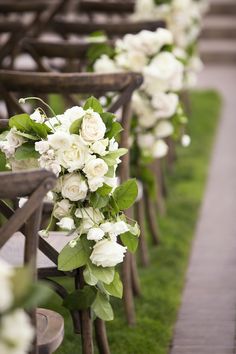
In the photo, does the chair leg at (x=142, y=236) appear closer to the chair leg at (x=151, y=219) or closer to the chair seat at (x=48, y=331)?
the chair leg at (x=151, y=219)

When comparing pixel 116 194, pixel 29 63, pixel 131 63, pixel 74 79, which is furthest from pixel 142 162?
pixel 29 63

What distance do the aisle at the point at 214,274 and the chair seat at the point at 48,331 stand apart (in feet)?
3.56

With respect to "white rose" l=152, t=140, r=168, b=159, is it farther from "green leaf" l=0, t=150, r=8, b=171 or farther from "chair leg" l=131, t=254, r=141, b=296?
"green leaf" l=0, t=150, r=8, b=171

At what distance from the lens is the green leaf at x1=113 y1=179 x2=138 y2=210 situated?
10.3 ft

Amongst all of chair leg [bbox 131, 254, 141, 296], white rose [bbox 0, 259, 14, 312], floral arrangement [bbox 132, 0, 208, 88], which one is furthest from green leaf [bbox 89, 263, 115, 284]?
floral arrangement [bbox 132, 0, 208, 88]

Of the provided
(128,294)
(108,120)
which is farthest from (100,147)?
(128,294)

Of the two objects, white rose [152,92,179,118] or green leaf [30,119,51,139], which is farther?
white rose [152,92,179,118]

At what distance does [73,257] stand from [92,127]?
1.40 ft

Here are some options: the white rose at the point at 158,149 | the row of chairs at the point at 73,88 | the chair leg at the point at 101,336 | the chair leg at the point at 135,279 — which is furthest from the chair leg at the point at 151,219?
the chair leg at the point at 101,336

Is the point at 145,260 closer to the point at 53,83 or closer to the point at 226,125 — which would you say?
the point at 53,83

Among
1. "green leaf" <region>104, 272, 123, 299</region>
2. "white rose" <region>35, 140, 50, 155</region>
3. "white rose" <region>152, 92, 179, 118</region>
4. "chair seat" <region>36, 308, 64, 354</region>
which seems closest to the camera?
"chair seat" <region>36, 308, 64, 354</region>

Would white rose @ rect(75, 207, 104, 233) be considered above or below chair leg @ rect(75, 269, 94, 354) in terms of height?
above

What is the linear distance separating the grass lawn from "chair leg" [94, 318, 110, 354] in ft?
0.92

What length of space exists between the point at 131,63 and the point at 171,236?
1.24 m
